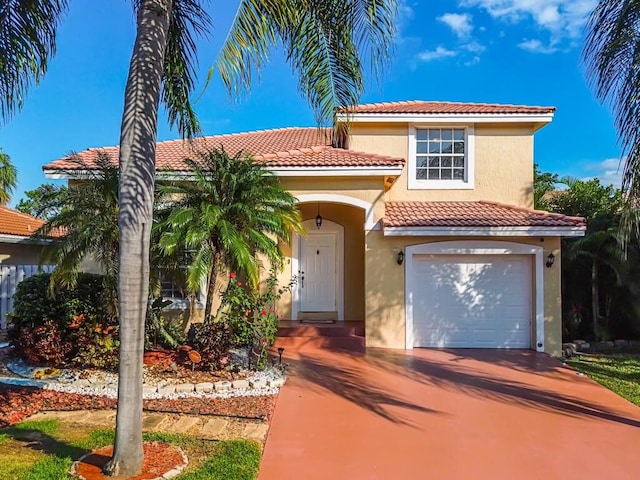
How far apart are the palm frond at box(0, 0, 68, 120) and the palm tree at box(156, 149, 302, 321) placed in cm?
325

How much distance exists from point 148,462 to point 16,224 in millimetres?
17242

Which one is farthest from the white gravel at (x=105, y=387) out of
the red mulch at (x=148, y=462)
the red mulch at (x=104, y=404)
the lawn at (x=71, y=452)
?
the red mulch at (x=148, y=462)

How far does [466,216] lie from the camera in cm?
1298

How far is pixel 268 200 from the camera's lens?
10.1 m

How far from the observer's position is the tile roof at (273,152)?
1241 cm

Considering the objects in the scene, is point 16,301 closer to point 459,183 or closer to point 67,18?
point 67,18

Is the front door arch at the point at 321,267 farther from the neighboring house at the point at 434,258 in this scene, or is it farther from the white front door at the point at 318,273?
the neighboring house at the point at 434,258

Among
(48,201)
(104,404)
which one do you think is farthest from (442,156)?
(104,404)

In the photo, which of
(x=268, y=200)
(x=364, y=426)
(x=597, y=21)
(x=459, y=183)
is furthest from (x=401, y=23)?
(x=459, y=183)

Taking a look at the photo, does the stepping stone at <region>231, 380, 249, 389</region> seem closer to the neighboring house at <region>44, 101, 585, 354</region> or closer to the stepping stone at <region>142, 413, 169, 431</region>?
the stepping stone at <region>142, 413, 169, 431</region>

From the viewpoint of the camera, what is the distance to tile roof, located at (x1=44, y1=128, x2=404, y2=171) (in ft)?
40.7

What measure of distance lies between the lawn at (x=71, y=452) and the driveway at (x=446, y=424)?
375mm

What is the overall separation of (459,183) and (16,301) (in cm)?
1286

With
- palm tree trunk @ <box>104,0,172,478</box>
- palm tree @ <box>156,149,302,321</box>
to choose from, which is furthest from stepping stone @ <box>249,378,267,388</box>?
palm tree trunk @ <box>104,0,172,478</box>
